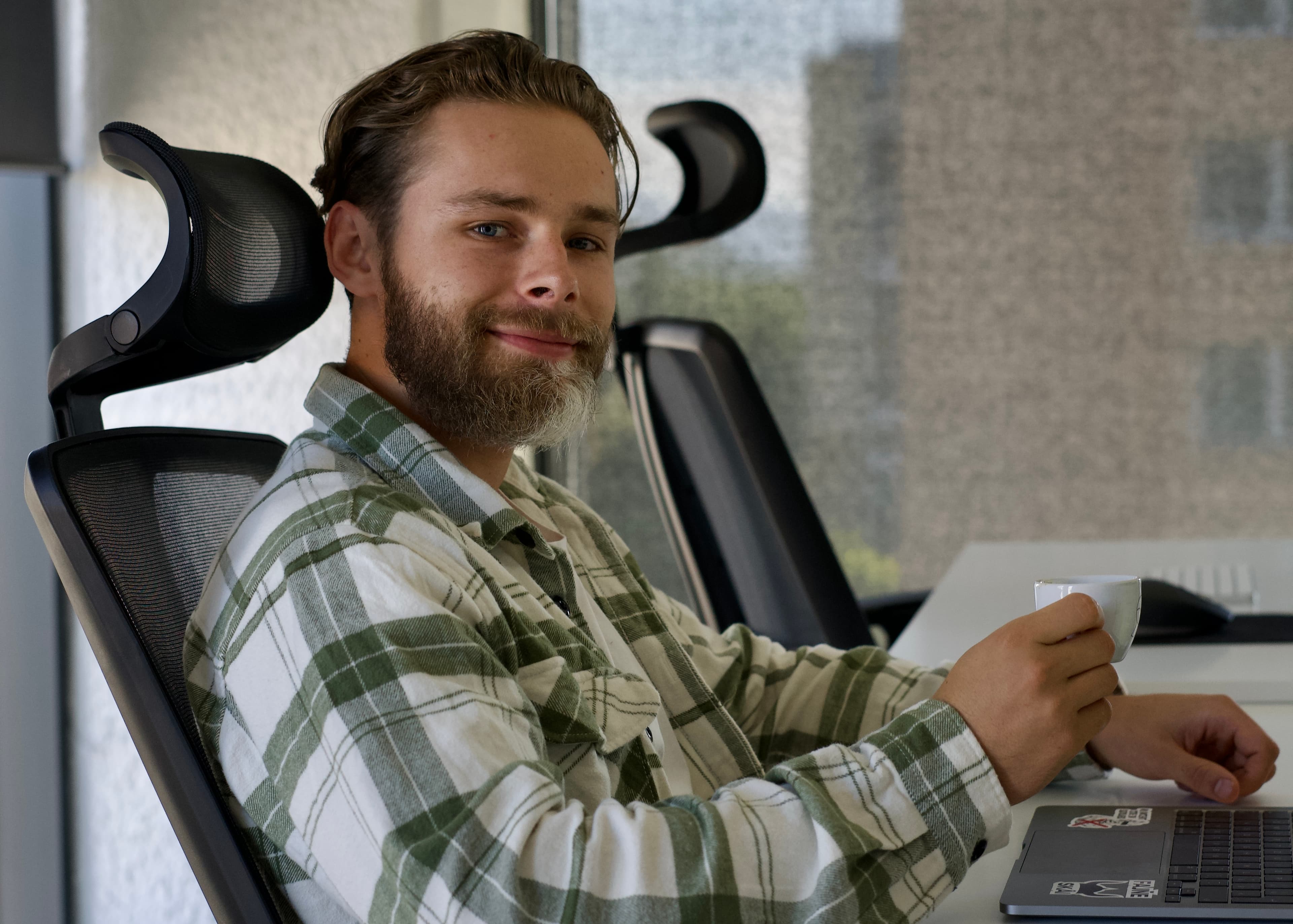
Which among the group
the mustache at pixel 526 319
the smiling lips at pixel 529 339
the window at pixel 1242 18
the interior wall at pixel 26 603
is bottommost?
the interior wall at pixel 26 603

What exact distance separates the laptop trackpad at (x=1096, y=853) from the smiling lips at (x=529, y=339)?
456 mm

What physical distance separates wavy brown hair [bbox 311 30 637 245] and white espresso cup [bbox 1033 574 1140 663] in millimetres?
461

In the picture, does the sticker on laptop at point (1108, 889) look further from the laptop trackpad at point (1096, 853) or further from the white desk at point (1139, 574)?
the white desk at point (1139, 574)

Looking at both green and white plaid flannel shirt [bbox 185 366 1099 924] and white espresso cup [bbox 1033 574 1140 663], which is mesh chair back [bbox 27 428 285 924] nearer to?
green and white plaid flannel shirt [bbox 185 366 1099 924]

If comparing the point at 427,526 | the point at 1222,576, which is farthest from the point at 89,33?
the point at 1222,576

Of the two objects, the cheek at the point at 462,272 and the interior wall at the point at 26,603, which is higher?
the cheek at the point at 462,272

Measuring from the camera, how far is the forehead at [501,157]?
901 mm

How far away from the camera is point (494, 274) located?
89cm

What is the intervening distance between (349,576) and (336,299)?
195 cm

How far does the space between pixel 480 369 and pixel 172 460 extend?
0.76 ft

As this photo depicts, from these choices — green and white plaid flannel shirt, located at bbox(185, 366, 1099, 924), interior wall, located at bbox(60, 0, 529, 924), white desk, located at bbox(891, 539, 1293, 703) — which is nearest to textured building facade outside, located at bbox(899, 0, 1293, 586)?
white desk, located at bbox(891, 539, 1293, 703)

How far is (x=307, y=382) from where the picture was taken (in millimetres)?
2404

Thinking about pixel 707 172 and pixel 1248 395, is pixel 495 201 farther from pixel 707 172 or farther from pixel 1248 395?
pixel 1248 395

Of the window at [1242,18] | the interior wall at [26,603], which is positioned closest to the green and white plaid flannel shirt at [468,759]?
the interior wall at [26,603]
